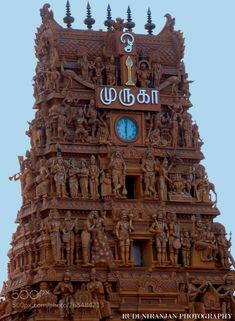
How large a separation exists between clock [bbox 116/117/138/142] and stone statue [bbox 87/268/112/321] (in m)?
6.69

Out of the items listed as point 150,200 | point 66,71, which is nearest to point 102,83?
point 66,71

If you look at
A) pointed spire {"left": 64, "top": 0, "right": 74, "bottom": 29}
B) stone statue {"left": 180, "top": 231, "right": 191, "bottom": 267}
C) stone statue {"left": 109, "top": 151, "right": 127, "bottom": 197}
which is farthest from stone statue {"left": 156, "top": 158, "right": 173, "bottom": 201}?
pointed spire {"left": 64, "top": 0, "right": 74, "bottom": 29}

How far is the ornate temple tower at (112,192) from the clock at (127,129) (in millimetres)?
42

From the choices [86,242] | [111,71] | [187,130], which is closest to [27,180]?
[86,242]

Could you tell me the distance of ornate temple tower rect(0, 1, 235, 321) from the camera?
55906 millimetres

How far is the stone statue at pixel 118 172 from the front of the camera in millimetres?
57438

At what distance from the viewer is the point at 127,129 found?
5891 centimetres

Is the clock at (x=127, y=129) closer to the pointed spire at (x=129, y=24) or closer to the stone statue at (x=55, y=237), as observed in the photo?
the pointed spire at (x=129, y=24)

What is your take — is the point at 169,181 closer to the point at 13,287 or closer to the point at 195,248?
the point at 195,248

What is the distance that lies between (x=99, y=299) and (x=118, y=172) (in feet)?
18.2

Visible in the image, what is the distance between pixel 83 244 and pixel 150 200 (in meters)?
3.85

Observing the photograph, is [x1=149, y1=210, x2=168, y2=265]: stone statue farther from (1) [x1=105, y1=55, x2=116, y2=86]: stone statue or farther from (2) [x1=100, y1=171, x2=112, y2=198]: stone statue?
(1) [x1=105, y1=55, x2=116, y2=86]: stone statue

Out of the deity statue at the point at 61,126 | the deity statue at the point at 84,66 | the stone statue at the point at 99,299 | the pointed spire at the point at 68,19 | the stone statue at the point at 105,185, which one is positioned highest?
the pointed spire at the point at 68,19

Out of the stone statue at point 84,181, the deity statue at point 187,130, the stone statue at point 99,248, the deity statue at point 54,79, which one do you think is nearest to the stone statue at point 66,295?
the stone statue at point 99,248
